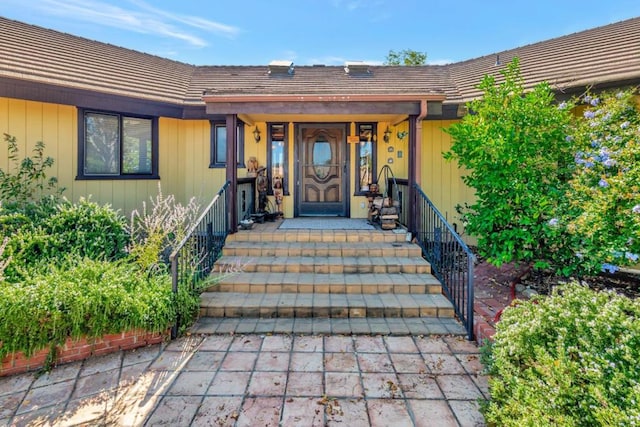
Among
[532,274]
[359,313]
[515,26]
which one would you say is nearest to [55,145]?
[359,313]

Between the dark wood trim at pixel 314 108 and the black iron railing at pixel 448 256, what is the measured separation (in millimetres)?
1361

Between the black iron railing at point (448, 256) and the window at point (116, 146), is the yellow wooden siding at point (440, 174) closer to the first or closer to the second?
the black iron railing at point (448, 256)

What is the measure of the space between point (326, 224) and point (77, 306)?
14.6ft

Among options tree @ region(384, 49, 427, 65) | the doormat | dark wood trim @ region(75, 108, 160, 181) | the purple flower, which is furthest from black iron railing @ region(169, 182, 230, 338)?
tree @ region(384, 49, 427, 65)

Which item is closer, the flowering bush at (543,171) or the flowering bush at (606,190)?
the flowering bush at (606,190)

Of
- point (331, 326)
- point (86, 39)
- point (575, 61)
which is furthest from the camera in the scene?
point (86, 39)

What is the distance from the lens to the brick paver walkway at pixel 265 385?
2.42 meters

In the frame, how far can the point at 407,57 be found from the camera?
2125 cm

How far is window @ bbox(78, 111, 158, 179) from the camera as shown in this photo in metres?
6.50

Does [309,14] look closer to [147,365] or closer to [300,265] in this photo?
[300,265]

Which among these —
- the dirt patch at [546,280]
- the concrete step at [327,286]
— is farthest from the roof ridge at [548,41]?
the concrete step at [327,286]

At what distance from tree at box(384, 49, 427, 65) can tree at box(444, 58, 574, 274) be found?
59.7ft

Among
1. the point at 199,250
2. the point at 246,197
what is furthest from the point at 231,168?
the point at 199,250

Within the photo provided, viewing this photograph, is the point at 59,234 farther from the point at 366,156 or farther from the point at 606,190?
the point at 606,190
